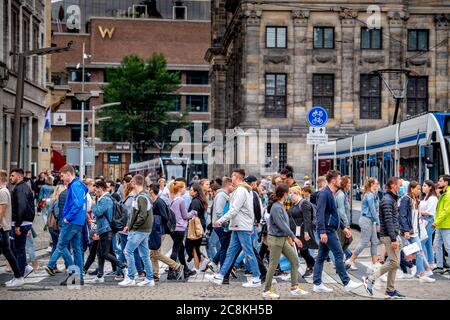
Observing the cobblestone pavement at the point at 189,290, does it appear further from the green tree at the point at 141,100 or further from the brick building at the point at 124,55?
the brick building at the point at 124,55

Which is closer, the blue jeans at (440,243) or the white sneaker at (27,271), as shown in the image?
the white sneaker at (27,271)

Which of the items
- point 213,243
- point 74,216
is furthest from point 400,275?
point 74,216

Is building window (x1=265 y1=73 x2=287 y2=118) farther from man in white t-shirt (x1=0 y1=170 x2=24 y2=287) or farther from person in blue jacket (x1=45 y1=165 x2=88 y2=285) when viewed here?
man in white t-shirt (x1=0 y1=170 x2=24 y2=287)

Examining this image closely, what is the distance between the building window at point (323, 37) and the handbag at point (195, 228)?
131 feet

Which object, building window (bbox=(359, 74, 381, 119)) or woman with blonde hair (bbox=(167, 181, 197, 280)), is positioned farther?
building window (bbox=(359, 74, 381, 119))

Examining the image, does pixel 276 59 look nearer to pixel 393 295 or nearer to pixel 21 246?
pixel 21 246

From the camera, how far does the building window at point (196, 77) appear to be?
107m

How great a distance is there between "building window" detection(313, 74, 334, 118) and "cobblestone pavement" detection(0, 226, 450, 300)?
39274mm

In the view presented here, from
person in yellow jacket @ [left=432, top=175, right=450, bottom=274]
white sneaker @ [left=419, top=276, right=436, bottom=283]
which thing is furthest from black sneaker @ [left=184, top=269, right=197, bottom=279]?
person in yellow jacket @ [left=432, top=175, right=450, bottom=274]

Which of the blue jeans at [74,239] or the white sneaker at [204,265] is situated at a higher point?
the blue jeans at [74,239]

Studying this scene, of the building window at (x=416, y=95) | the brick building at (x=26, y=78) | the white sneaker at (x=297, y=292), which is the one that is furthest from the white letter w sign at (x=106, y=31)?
the white sneaker at (x=297, y=292)

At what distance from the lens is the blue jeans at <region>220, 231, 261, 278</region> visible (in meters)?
16.6

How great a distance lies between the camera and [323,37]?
187 ft
